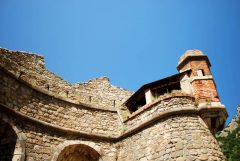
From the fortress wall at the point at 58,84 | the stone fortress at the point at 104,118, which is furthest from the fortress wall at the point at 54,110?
the fortress wall at the point at 58,84

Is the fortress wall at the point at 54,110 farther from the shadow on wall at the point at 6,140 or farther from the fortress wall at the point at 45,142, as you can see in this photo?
the shadow on wall at the point at 6,140

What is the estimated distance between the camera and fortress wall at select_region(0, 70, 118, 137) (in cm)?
796

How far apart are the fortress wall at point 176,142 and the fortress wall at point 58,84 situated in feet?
8.36

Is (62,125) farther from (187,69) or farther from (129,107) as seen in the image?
(187,69)

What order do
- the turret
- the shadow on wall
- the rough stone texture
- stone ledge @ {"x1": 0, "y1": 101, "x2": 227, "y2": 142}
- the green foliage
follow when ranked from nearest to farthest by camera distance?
1. the shadow on wall
2. stone ledge @ {"x1": 0, "y1": 101, "x2": 227, "y2": 142}
3. the turret
4. the green foliage
5. the rough stone texture

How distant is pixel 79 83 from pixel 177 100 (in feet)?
15.3

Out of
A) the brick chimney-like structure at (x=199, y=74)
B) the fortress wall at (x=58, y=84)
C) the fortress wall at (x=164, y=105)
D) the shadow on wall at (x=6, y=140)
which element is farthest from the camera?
the fortress wall at (x=58, y=84)

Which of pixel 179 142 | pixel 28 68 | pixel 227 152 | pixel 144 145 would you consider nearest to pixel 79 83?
pixel 28 68

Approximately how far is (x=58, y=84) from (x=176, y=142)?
5408 millimetres

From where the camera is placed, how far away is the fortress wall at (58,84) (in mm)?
9060

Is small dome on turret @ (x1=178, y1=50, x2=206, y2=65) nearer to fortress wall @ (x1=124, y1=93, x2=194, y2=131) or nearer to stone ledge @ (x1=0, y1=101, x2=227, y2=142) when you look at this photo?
fortress wall @ (x1=124, y1=93, x2=194, y2=131)

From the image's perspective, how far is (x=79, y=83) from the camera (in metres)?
11.1

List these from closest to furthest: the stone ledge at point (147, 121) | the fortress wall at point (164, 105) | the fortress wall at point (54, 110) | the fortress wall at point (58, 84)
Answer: the stone ledge at point (147, 121), the fortress wall at point (54, 110), the fortress wall at point (164, 105), the fortress wall at point (58, 84)

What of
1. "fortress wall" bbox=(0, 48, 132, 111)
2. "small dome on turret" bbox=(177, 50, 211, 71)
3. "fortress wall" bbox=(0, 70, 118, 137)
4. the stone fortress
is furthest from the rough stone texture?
"fortress wall" bbox=(0, 70, 118, 137)
